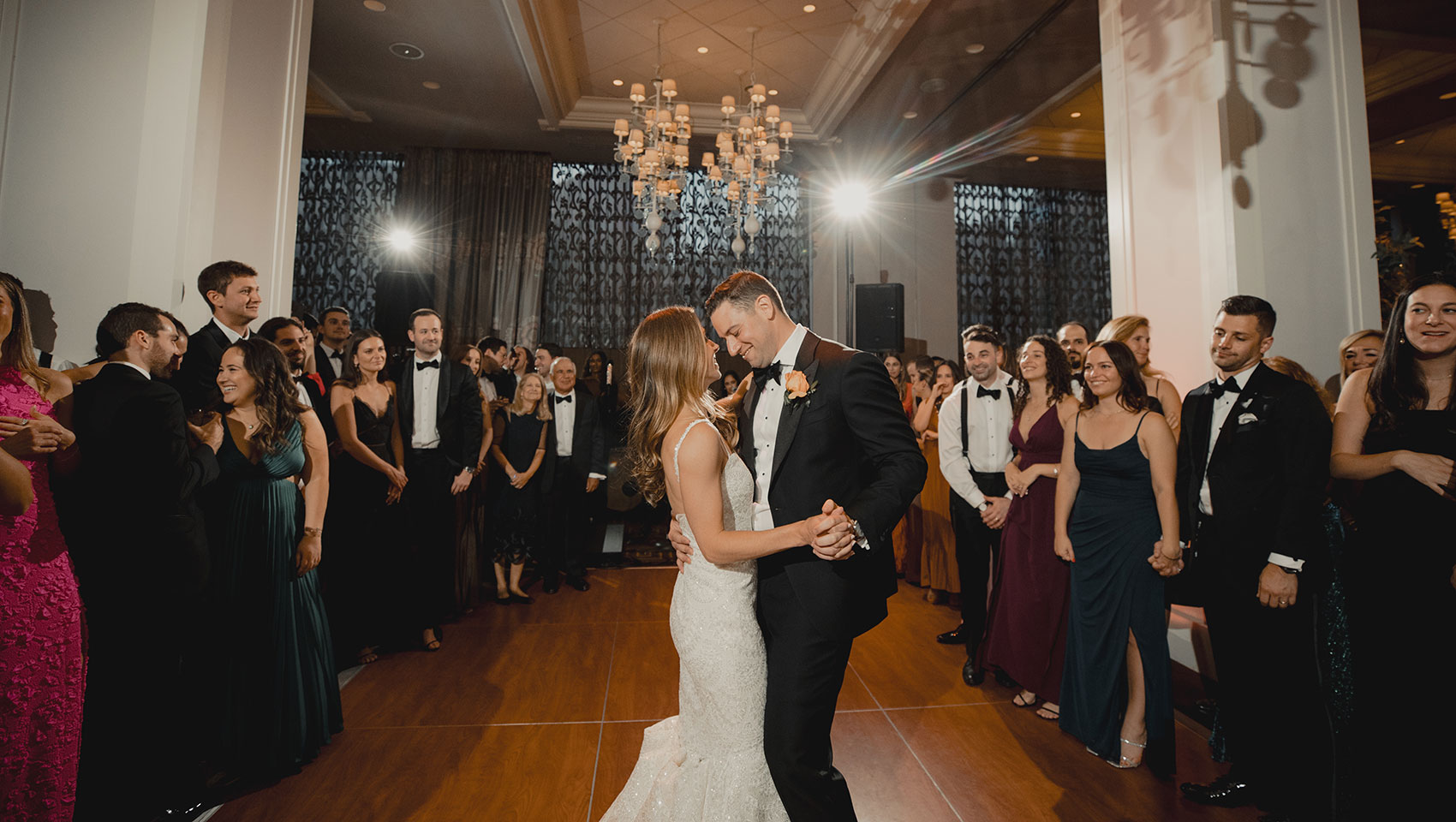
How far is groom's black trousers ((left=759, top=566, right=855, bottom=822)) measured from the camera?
1.60m

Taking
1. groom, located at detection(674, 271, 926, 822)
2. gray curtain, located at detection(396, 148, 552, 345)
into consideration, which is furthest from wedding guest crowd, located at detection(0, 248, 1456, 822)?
gray curtain, located at detection(396, 148, 552, 345)

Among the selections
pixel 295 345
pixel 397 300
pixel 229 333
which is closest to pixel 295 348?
pixel 295 345

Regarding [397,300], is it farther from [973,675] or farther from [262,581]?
[973,675]

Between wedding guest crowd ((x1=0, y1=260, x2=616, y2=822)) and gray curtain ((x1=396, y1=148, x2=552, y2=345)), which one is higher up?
gray curtain ((x1=396, y1=148, x2=552, y2=345))

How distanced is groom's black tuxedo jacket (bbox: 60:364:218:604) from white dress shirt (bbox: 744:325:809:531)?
180cm

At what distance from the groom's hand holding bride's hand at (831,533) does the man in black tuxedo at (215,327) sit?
2500 mm

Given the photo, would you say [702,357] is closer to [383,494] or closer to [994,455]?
[994,455]

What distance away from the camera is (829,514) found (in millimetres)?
1445

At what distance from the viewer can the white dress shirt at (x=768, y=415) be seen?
1.83 metres

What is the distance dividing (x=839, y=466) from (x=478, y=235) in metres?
7.96

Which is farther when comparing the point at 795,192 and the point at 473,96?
the point at 795,192

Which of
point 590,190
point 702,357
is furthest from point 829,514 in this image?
point 590,190

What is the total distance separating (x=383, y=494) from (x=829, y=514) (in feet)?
10.0

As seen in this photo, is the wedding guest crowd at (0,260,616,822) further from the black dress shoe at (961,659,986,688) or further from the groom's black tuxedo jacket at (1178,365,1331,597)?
the groom's black tuxedo jacket at (1178,365,1331,597)
